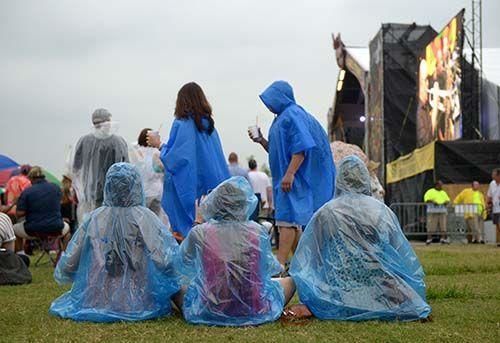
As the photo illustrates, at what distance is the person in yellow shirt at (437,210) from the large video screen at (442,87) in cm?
209

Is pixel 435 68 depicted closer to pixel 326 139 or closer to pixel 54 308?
pixel 326 139

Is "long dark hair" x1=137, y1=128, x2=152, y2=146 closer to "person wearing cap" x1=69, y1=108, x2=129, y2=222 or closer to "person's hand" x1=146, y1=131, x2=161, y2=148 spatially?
"person wearing cap" x1=69, y1=108, x2=129, y2=222

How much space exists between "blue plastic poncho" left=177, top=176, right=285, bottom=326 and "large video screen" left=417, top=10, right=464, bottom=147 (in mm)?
15896

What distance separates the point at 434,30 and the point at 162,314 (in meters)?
22.7

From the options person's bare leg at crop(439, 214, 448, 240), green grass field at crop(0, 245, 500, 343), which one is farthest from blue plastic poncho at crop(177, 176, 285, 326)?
person's bare leg at crop(439, 214, 448, 240)

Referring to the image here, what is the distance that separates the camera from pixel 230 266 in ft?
14.7

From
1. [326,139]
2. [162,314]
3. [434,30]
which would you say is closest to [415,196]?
[434,30]

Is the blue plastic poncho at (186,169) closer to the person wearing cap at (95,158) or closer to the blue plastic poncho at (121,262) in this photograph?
the blue plastic poncho at (121,262)

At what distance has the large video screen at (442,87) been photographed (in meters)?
19.7

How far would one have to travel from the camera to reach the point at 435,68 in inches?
862

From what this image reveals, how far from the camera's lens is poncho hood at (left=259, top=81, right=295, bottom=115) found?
6.85 metres

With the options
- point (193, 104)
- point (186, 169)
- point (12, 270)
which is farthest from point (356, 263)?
point (12, 270)

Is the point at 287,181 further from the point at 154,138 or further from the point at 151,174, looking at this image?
the point at 151,174

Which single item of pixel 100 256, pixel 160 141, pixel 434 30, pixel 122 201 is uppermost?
pixel 434 30
